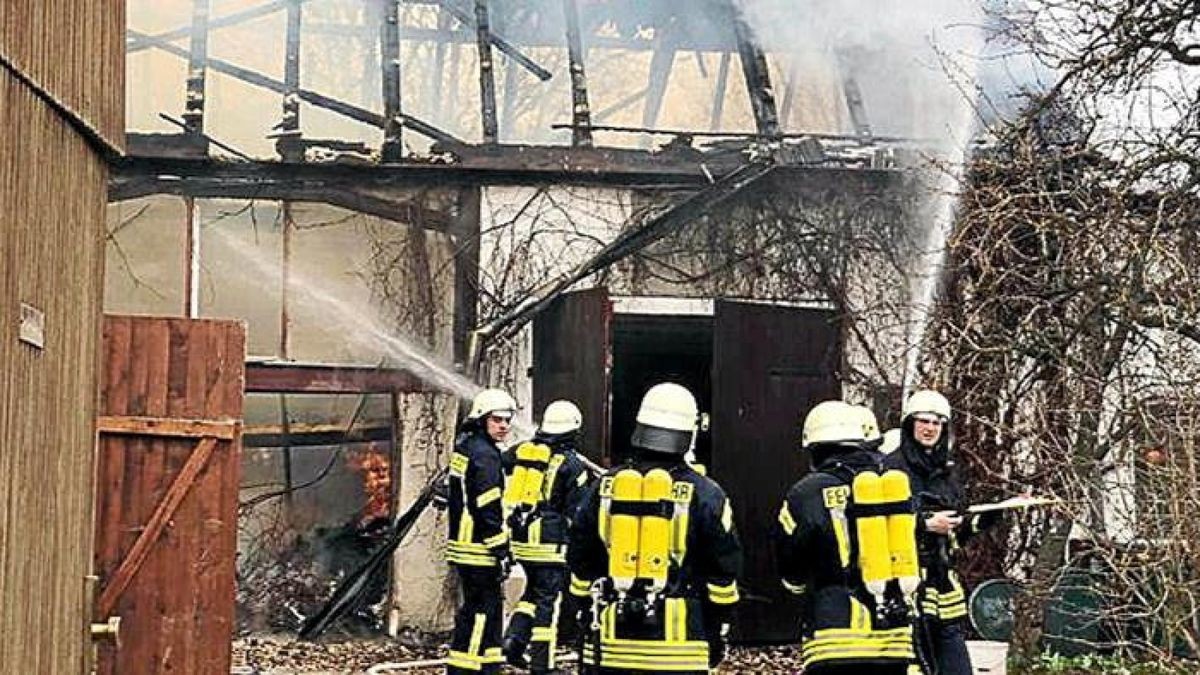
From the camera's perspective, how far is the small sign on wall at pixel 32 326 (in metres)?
5.77

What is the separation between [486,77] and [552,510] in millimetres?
4629

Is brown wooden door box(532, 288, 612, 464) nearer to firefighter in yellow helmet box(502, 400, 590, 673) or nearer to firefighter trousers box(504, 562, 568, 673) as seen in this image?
firefighter in yellow helmet box(502, 400, 590, 673)

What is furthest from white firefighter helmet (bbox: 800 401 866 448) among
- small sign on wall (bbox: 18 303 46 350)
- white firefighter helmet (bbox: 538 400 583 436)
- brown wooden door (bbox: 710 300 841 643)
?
brown wooden door (bbox: 710 300 841 643)

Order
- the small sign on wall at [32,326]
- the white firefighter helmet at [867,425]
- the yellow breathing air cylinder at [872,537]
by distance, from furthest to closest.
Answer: the white firefighter helmet at [867,425]
the yellow breathing air cylinder at [872,537]
the small sign on wall at [32,326]

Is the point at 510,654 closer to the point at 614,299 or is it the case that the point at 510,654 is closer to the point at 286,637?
the point at 286,637

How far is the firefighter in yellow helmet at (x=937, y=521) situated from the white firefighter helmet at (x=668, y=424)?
64.2 inches

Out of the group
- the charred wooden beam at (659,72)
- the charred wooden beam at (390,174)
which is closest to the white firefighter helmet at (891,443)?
the charred wooden beam at (390,174)

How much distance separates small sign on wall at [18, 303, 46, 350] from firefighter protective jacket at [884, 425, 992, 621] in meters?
4.60

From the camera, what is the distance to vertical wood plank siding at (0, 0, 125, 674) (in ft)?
18.4

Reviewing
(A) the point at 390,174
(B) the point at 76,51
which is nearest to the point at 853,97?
(A) the point at 390,174

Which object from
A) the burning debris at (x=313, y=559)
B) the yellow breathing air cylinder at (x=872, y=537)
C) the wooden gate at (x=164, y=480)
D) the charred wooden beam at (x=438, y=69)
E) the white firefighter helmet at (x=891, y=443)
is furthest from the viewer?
the charred wooden beam at (x=438, y=69)

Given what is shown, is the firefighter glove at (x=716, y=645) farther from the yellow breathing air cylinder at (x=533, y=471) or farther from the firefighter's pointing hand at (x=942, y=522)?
the yellow breathing air cylinder at (x=533, y=471)

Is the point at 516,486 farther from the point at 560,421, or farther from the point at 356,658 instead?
the point at 356,658

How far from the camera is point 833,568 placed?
8141mm
